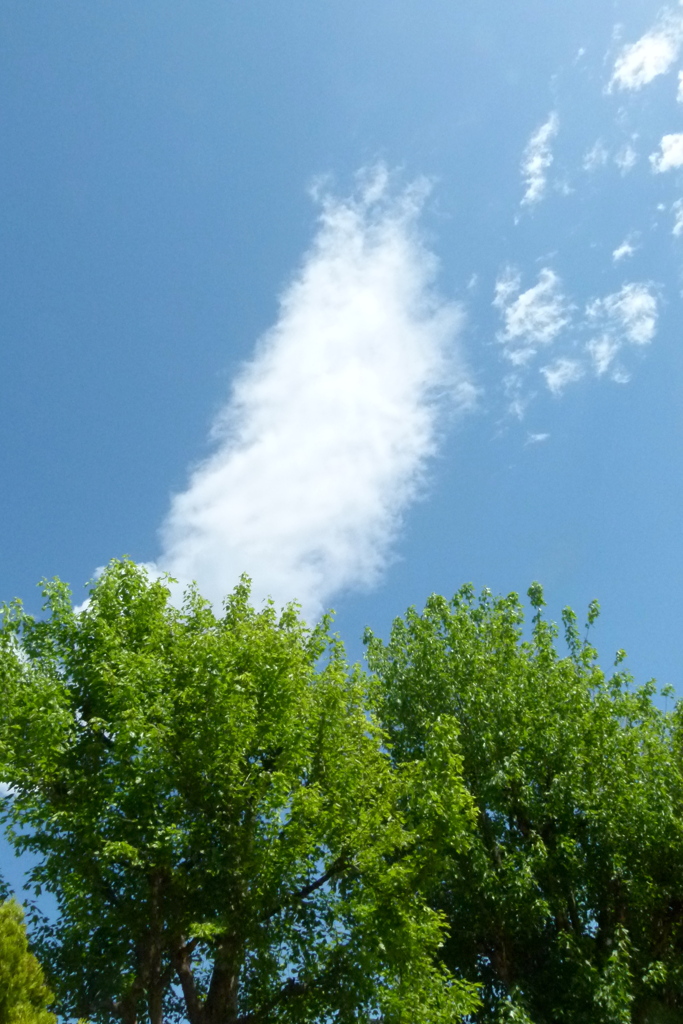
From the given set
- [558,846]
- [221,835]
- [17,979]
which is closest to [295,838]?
[221,835]

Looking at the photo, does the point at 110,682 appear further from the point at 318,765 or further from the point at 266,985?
the point at 266,985

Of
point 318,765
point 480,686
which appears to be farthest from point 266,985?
point 480,686

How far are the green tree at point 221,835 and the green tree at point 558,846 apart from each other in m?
2.55

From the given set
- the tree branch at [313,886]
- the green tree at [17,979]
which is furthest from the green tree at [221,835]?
the green tree at [17,979]

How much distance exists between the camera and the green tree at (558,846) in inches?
739

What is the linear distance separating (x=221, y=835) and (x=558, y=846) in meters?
8.96

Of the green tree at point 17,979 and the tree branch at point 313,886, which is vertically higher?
the tree branch at point 313,886

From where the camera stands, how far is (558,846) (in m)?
19.5

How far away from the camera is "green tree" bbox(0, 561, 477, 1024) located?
14.5 meters

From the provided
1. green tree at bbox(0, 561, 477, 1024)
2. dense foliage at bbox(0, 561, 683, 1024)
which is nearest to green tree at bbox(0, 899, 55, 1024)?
dense foliage at bbox(0, 561, 683, 1024)

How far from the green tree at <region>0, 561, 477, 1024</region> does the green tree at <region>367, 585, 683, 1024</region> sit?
8.35 feet

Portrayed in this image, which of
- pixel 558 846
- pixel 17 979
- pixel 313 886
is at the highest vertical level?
pixel 558 846

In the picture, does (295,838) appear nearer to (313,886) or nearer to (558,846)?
(313,886)

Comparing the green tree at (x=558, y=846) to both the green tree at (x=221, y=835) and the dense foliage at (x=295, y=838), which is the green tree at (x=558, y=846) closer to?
the dense foliage at (x=295, y=838)
